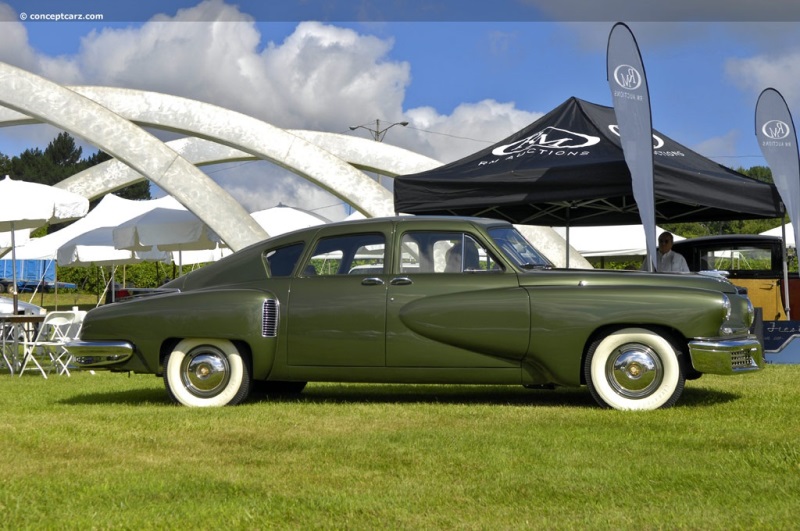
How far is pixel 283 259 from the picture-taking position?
827cm

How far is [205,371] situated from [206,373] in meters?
0.02

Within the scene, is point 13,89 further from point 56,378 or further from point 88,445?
point 88,445

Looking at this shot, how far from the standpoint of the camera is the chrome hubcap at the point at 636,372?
7.50 m

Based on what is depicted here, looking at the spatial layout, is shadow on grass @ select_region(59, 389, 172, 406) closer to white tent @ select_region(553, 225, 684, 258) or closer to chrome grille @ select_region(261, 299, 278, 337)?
chrome grille @ select_region(261, 299, 278, 337)

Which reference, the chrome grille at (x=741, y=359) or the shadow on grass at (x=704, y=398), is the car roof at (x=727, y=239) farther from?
the chrome grille at (x=741, y=359)

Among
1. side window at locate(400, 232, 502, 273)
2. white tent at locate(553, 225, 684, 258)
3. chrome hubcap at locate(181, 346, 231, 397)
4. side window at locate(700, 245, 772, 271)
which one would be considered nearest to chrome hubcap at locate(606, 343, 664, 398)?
side window at locate(400, 232, 502, 273)

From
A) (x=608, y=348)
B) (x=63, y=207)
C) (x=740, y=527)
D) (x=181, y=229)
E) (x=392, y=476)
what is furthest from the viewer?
(x=181, y=229)

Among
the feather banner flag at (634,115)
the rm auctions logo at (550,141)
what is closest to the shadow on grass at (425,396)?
the feather banner flag at (634,115)

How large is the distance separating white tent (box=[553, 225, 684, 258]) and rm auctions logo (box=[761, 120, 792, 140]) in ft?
34.8

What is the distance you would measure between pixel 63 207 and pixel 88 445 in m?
7.86

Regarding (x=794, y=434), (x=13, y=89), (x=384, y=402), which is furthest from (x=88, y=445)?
(x=13, y=89)

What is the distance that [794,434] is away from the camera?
6.16 meters

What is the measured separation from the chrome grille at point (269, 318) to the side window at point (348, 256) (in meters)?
0.38

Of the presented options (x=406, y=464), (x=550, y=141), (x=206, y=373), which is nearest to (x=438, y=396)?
(x=206, y=373)
